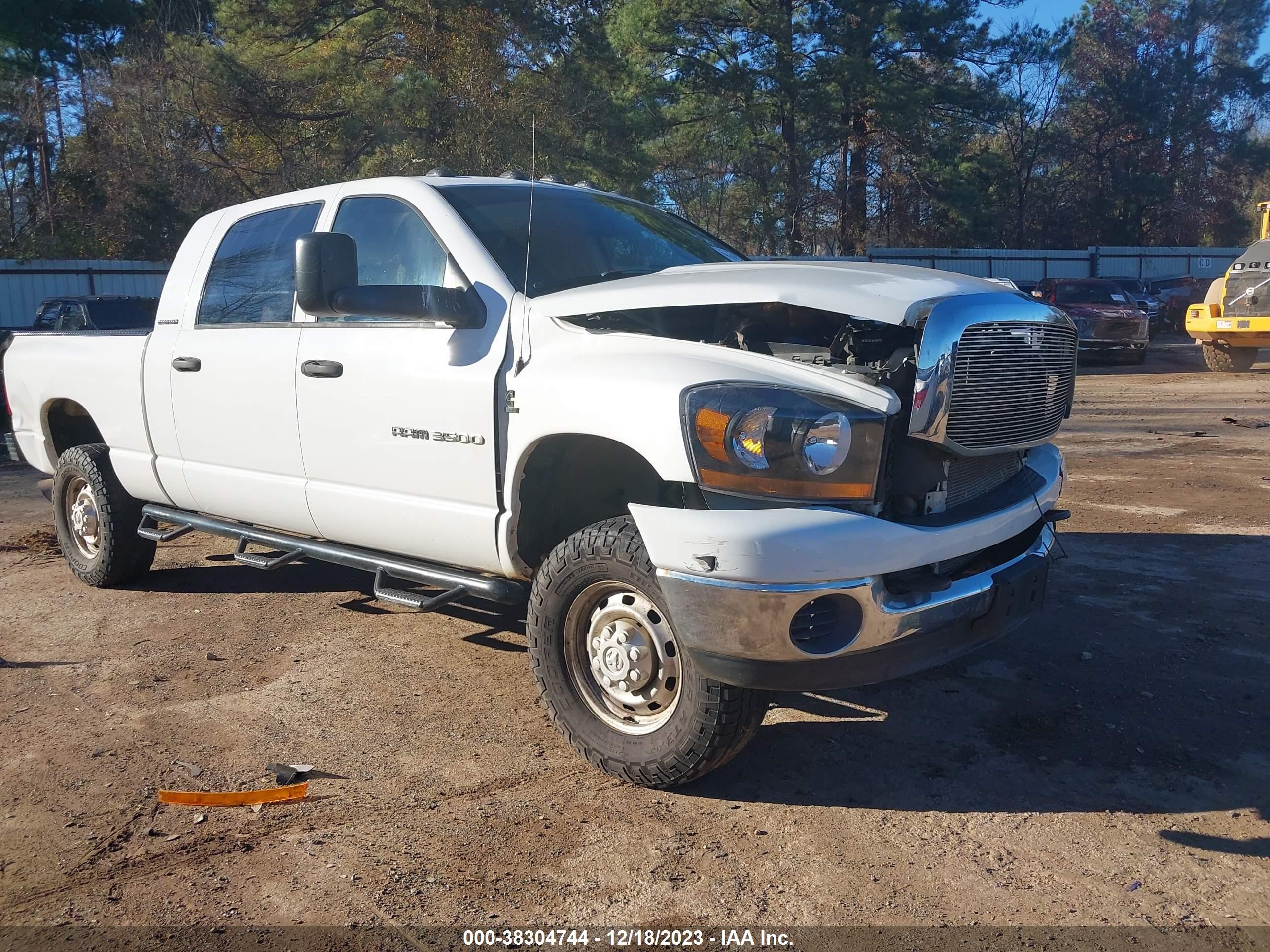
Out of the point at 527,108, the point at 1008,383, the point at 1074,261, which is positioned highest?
the point at 527,108

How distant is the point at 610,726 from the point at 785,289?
1.53 metres

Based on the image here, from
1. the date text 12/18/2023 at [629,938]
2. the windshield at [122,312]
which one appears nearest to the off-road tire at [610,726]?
the date text 12/18/2023 at [629,938]

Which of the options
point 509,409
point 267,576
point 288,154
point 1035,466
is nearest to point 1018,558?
point 1035,466

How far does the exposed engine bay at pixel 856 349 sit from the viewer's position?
3369 millimetres

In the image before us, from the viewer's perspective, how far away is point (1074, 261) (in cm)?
3791

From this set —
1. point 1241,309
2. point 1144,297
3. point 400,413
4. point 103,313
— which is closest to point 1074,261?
point 1144,297

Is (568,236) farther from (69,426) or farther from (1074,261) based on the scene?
(1074,261)

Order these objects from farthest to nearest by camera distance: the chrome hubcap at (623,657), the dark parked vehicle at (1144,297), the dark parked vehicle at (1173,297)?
the dark parked vehicle at (1173,297) < the dark parked vehicle at (1144,297) < the chrome hubcap at (623,657)

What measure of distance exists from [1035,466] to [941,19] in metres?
29.6

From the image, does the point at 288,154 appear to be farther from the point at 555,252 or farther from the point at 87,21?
the point at 555,252

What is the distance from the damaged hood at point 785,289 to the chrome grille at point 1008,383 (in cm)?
17

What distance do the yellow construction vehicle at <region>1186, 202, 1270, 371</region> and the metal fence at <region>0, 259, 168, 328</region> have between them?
2106cm

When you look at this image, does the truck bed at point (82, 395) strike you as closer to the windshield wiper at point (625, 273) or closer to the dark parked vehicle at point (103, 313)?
the windshield wiper at point (625, 273)

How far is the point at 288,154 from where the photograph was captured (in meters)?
26.4
